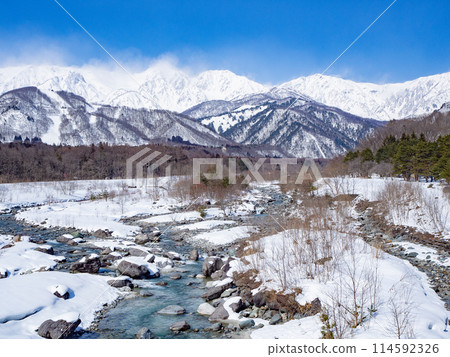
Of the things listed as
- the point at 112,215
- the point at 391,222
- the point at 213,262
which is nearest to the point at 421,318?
the point at 213,262

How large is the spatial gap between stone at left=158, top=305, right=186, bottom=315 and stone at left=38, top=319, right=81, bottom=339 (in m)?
3.02

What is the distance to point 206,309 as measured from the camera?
36.3 feet

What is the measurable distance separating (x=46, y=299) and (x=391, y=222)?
75.3ft

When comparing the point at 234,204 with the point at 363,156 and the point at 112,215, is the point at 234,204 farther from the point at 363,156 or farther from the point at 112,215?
the point at 363,156

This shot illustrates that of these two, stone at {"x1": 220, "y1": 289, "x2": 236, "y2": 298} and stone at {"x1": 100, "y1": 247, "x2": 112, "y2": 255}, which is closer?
stone at {"x1": 220, "y1": 289, "x2": 236, "y2": 298}

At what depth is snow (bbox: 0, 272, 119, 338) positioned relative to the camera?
8891 mm

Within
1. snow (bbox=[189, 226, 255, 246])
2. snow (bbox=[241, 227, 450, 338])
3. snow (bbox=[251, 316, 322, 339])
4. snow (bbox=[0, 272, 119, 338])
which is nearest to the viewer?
snow (bbox=[241, 227, 450, 338])

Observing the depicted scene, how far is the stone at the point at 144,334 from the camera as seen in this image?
902 cm

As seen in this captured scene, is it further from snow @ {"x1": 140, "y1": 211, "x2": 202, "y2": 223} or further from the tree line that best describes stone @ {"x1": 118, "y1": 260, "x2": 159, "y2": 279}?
the tree line

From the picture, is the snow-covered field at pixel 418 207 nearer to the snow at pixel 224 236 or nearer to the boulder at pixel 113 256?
the snow at pixel 224 236

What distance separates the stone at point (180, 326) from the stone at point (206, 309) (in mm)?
1067

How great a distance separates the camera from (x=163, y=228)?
1173 inches

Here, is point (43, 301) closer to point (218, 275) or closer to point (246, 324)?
point (246, 324)

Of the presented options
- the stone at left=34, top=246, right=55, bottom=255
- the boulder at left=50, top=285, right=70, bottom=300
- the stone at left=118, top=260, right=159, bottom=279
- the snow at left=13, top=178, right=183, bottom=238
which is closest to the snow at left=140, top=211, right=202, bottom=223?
the snow at left=13, top=178, right=183, bottom=238
